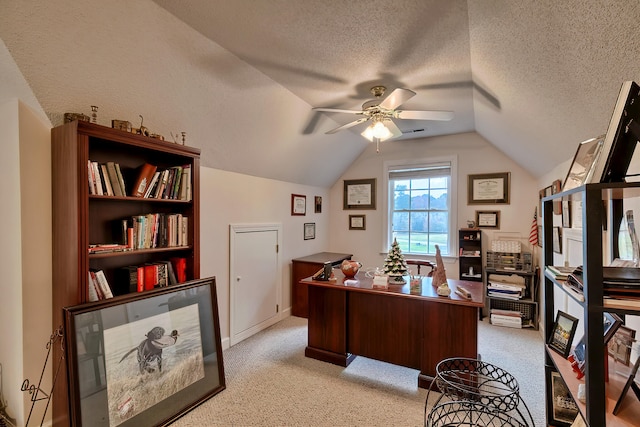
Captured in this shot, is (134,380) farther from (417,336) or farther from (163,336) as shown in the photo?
(417,336)

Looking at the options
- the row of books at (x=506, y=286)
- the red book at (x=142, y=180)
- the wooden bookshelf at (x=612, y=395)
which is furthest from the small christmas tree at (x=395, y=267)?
the red book at (x=142, y=180)

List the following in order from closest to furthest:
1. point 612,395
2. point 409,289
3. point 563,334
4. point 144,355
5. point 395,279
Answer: point 612,395
point 563,334
point 144,355
point 409,289
point 395,279

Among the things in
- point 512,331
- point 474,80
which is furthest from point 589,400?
A: point 512,331

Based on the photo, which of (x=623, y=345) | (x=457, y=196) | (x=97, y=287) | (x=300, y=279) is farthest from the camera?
(x=457, y=196)

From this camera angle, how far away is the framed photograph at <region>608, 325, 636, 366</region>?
1198 mm

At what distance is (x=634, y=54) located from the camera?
1116mm

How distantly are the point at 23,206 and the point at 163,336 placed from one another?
1.19 metres

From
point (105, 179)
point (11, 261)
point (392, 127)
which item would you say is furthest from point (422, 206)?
point (11, 261)

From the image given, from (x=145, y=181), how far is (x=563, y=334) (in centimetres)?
268

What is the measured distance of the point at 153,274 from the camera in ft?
7.38

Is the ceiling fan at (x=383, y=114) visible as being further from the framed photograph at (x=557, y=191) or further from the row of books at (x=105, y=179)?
the row of books at (x=105, y=179)

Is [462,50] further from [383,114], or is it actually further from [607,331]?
[607,331]

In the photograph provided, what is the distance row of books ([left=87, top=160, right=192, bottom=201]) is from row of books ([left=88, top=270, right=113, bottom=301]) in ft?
1.72

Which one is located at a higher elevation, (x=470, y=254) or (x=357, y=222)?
(x=357, y=222)
